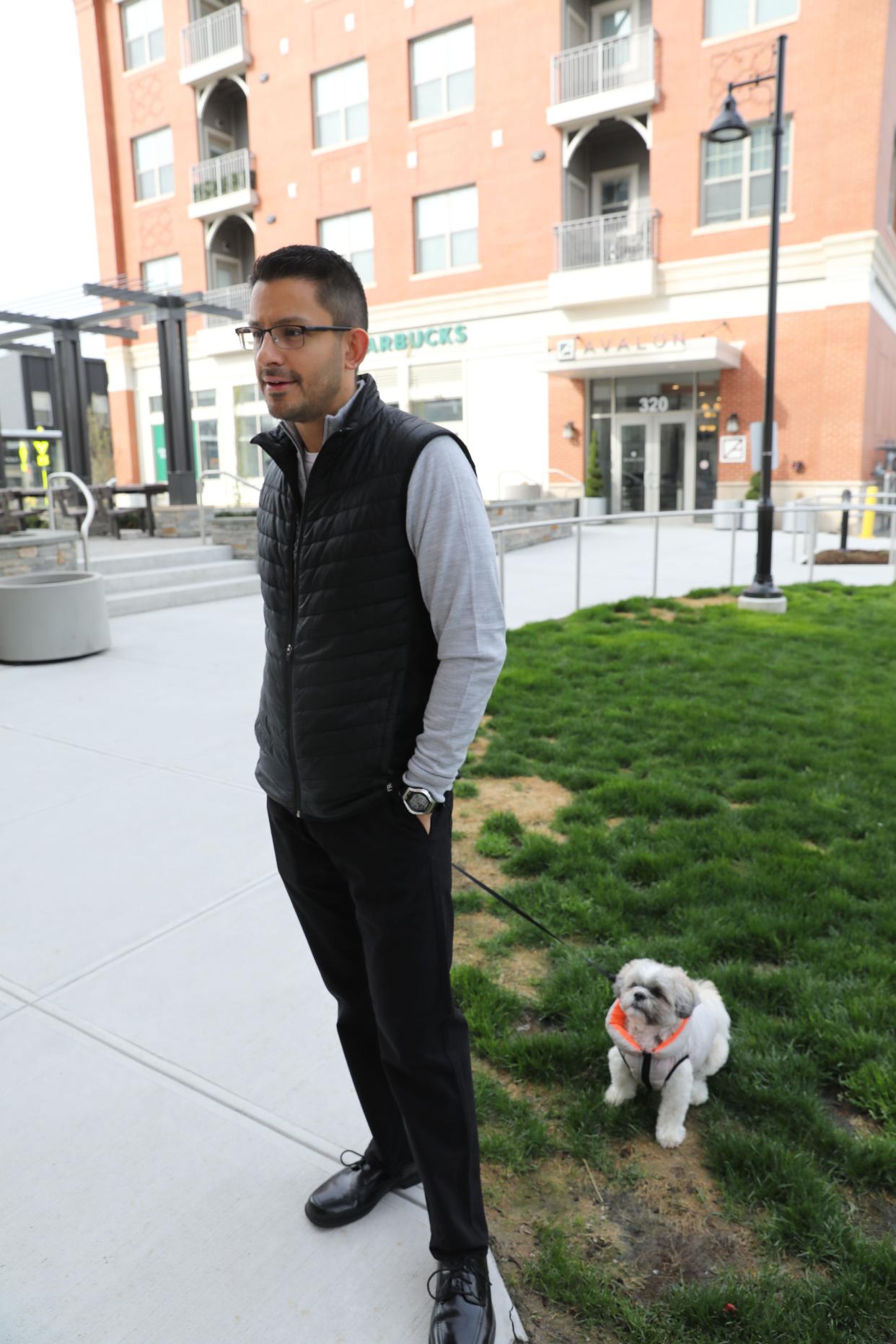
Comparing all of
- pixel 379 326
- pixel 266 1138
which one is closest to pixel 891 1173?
pixel 266 1138

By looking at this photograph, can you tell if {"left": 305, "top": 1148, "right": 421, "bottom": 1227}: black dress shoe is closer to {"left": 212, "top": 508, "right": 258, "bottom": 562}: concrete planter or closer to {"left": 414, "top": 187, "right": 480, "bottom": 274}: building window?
{"left": 212, "top": 508, "right": 258, "bottom": 562}: concrete planter

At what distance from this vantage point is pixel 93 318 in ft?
59.0

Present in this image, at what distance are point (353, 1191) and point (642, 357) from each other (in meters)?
22.5

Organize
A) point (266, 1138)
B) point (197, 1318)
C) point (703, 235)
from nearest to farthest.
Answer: point (197, 1318), point (266, 1138), point (703, 235)

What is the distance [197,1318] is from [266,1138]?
1.82 feet

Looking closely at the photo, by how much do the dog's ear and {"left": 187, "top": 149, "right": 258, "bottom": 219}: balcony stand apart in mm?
32280

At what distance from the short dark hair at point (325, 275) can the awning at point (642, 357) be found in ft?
70.2

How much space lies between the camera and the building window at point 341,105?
27.8 metres

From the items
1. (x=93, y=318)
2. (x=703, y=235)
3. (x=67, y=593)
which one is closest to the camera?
(x=67, y=593)

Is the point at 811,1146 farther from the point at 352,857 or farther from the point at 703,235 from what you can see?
the point at 703,235

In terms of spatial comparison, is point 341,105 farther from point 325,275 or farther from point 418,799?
point 418,799

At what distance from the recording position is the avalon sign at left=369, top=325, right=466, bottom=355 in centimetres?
2681

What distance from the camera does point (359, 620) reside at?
1.92 metres

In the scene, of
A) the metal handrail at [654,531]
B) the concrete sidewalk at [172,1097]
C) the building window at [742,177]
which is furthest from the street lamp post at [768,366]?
the building window at [742,177]
